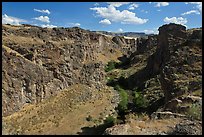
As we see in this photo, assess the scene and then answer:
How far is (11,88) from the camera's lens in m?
35.8

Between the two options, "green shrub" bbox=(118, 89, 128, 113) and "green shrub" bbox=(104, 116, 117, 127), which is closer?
"green shrub" bbox=(104, 116, 117, 127)

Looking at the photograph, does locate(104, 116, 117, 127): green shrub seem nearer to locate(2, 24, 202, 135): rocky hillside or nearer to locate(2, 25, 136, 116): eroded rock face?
locate(2, 24, 202, 135): rocky hillside

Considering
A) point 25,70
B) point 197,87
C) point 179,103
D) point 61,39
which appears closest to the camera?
point 179,103

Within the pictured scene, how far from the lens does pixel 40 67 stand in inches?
1671

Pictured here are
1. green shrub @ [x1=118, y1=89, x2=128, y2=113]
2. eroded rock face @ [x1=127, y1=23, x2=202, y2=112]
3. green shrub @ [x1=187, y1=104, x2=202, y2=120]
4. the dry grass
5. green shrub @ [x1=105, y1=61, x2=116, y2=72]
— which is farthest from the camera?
green shrub @ [x1=105, y1=61, x2=116, y2=72]

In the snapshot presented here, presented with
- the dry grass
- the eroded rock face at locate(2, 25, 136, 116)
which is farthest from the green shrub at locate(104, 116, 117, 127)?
the eroded rock face at locate(2, 25, 136, 116)

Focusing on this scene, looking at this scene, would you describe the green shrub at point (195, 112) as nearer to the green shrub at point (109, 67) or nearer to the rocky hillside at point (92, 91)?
the rocky hillside at point (92, 91)

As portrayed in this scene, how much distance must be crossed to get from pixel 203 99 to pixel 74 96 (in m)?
21.3

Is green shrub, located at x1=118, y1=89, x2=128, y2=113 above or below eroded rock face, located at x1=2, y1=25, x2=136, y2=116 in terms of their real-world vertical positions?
below

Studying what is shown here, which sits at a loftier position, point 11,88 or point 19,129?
point 11,88

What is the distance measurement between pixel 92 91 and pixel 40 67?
29.7 feet

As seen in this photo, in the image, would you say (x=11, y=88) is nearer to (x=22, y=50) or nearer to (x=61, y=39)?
(x=22, y=50)

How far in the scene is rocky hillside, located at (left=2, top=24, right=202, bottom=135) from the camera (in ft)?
84.3

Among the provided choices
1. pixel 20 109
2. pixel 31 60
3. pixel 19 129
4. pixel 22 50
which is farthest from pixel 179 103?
pixel 22 50
